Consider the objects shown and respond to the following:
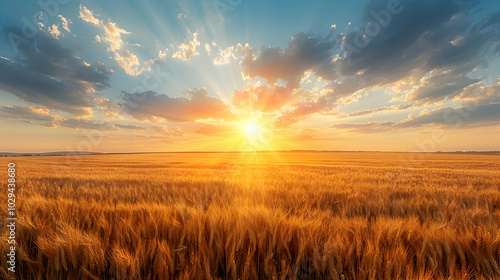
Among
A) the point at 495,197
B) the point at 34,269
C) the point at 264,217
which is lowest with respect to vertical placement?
the point at 495,197

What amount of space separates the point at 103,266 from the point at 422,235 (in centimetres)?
268

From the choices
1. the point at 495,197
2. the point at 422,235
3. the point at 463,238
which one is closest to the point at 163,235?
→ the point at 422,235

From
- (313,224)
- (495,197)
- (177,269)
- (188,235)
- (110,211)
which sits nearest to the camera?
(177,269)

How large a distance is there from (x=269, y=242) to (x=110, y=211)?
7.07 feet

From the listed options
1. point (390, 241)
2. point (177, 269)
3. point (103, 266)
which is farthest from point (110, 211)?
point (390, 241)

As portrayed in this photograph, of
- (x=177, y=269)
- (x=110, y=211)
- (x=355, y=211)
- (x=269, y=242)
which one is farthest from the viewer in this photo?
(x=355, y=211)

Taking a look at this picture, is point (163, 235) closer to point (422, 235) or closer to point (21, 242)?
point (21, 242)

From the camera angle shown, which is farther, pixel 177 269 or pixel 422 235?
pixel 422 235

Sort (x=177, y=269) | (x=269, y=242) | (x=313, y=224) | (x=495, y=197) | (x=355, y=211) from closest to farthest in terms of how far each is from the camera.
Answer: (x=177, y=269) < (x=269, y=242) < (x=313, y=224) < (x=355, y=211) < (x=495, y=197)

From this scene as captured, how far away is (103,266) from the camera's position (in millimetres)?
1370

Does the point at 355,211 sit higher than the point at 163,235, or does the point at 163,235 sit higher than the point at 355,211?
the point at 163,235

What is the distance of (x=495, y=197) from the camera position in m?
4.46

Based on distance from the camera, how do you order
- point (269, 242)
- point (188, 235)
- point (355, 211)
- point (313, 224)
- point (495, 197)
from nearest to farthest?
point (269, 242) → point (188, 235) → point (313, 224) → point (355, 211) → point (495, 197)

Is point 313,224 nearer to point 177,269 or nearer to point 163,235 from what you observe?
point 177,269
